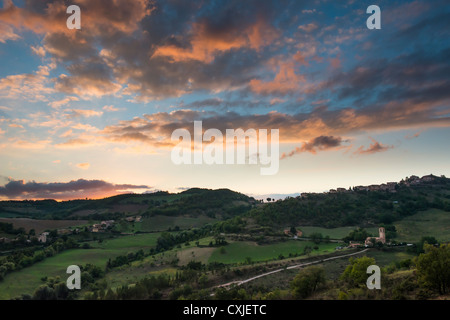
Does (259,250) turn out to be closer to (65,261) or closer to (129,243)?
(129,243)

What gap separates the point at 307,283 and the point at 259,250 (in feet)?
154

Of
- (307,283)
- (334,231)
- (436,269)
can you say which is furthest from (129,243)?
(436,269)

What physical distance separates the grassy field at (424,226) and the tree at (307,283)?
64.1 metres

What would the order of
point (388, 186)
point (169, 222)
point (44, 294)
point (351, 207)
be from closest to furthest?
1. point (44, 294)
2. point (351, 207)
3. point (169, 222)
4. point (388, 186)

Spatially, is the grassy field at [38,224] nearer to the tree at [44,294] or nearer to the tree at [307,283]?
the tree at [44,294]

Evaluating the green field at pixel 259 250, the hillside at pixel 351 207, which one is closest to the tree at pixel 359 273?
the green field at pixel 259 250

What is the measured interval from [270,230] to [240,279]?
52.9 meters

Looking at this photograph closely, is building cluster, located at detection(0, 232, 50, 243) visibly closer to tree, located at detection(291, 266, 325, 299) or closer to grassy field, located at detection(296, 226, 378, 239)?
grassy field, located at detection(296, 226, 378, 239)

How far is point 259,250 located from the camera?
81.9 meters

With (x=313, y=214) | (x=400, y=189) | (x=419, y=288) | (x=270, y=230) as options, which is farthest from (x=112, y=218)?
(x=400, y=189)

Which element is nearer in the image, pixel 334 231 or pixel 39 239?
pixel 39 239

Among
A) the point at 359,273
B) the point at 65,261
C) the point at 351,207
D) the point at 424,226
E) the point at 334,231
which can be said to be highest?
the point at 351,207

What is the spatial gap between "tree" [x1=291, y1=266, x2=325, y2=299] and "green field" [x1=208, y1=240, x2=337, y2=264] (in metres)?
37.4
